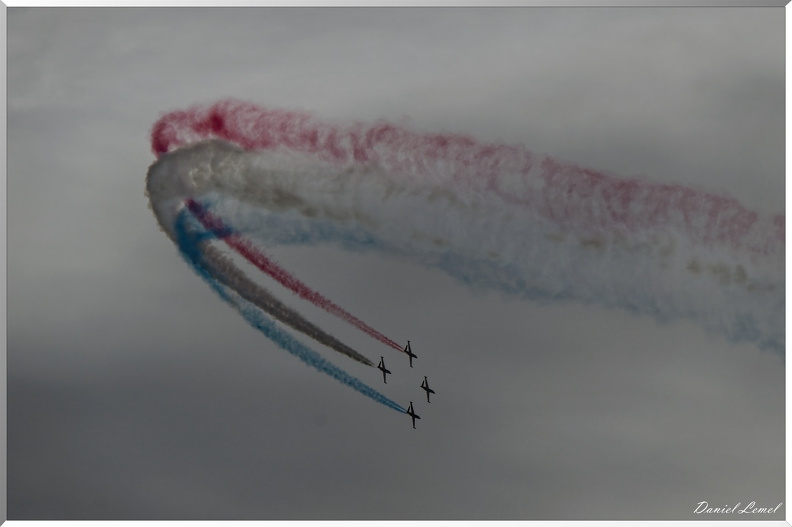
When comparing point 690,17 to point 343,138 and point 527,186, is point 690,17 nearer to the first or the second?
point 527,186

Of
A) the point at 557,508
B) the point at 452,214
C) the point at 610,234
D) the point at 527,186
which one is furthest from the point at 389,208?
the point at 557,508

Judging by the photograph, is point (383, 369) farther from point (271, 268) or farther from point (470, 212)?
point (470, 212)

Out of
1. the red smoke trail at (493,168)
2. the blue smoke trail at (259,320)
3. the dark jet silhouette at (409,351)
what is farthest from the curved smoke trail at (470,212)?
the dark jet silhouette at (409,351)

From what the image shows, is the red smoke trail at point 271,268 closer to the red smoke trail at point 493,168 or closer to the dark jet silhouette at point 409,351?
the dark jet silhouette at point 409,351

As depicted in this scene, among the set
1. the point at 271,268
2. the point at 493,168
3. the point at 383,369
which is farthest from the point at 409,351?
the point at 493,168

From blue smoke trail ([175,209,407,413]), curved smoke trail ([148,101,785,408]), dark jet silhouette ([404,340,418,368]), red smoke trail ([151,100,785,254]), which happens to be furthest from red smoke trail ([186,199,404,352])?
red smoke trail ([151,100,785,254])

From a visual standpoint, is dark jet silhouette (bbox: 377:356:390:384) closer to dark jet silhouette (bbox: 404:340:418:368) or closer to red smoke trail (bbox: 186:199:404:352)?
red smoke trail (bbox: 186:199:404:352)
